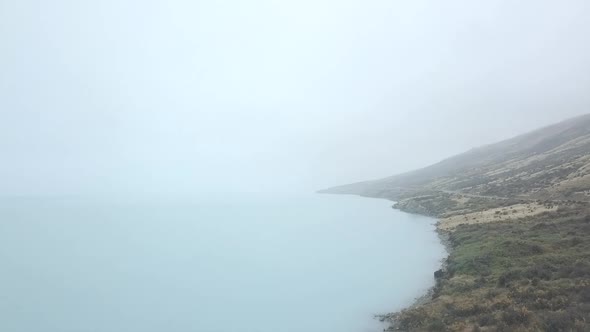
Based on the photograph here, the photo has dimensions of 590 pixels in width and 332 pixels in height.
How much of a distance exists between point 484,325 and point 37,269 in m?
78.1

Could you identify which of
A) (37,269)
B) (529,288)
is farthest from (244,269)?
(529,288)

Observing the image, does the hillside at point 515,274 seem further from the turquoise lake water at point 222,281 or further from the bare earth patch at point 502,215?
the turquoise lake water at point 222,281

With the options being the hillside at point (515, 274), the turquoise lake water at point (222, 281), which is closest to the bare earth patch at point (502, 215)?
the hillside at point (515, 274)

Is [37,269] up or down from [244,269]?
up

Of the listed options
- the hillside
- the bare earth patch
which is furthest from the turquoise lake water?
the bare earth patch

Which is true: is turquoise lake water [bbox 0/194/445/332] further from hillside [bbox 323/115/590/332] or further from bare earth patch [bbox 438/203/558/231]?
bare earth patch [bbox 438/203/558/231]

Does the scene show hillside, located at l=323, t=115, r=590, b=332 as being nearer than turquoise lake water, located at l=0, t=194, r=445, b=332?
Yes

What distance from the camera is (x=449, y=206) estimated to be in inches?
4446

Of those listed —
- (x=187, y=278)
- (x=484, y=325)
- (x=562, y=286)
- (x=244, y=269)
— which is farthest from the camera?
(x=244, y=269)

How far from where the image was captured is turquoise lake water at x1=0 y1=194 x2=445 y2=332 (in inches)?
1594

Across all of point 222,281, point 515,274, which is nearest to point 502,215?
point 515,274

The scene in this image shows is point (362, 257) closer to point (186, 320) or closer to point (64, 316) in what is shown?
point (186, 320)

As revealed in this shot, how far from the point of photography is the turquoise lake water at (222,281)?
4050cm

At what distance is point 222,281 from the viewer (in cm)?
5847
